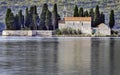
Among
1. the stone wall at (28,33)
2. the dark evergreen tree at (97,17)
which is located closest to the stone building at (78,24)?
the dark evergreen tree at (97,17)

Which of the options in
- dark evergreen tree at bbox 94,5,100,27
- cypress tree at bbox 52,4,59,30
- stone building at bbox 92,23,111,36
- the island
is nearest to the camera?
dark evergreen tree at bbox 94,5,100,27

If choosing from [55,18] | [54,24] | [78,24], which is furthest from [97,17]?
[54,24]

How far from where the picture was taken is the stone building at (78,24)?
128 m

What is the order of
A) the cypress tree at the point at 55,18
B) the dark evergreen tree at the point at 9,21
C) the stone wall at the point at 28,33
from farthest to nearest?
the stone wall at the point at 28,33 < the cypress tree at the point at 55,18 < the dark evergreen tree at the point at 9,21

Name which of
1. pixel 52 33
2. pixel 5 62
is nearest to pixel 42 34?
pixel 52 33

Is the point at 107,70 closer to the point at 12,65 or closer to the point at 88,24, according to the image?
the point at 12,65

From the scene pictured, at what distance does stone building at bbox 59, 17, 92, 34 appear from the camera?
128 m

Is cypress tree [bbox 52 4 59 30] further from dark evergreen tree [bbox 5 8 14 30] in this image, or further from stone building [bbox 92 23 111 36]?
dark evergreen tree [bbox 5 8 14 30]

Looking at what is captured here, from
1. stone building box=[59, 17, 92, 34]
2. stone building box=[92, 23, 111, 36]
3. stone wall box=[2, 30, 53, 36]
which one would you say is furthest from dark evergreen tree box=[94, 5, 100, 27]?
stone wall box=[2, 30, 53, 36]

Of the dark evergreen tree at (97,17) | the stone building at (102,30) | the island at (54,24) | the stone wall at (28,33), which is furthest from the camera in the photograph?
the stone building at (102,30)

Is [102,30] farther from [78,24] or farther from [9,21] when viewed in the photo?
[9,21]

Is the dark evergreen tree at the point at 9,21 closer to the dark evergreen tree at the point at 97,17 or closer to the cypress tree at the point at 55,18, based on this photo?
the cypress tree at the point at 55,18

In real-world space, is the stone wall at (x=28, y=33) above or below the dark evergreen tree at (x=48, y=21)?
below

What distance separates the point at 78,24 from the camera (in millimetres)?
133500
